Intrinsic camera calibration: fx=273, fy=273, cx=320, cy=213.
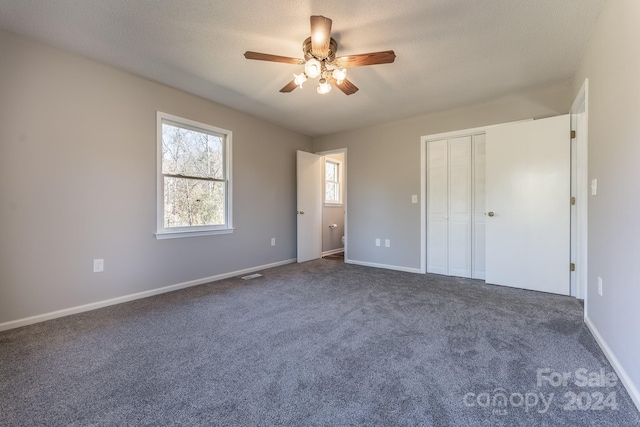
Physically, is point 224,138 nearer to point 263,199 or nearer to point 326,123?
point 263,199

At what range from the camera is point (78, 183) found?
2594 millimetres

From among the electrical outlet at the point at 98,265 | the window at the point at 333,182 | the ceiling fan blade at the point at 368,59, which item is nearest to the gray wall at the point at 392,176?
the window at the point at 333,182

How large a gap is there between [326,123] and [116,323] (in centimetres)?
385

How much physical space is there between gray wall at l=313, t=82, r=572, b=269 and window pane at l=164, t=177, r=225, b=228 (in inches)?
91.0

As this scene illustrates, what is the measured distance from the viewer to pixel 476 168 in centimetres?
385

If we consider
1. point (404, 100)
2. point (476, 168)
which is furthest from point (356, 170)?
point (476, 168)

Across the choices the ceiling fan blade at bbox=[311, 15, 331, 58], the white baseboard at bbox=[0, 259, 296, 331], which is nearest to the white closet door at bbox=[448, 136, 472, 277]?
the ceiling fan blade at bbox=[311, 15, 331, 58]

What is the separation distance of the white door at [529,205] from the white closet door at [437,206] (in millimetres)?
612

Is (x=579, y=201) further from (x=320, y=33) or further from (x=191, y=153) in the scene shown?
(x=191, y=153)

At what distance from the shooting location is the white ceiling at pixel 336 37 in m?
2.00

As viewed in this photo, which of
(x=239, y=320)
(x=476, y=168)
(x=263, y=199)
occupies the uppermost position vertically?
(x=476, y=168)

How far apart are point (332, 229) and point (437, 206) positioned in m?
2.58

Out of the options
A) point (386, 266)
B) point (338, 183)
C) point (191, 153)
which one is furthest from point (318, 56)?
point (338, 183)

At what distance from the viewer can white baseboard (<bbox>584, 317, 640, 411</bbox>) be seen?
4.53 feet
